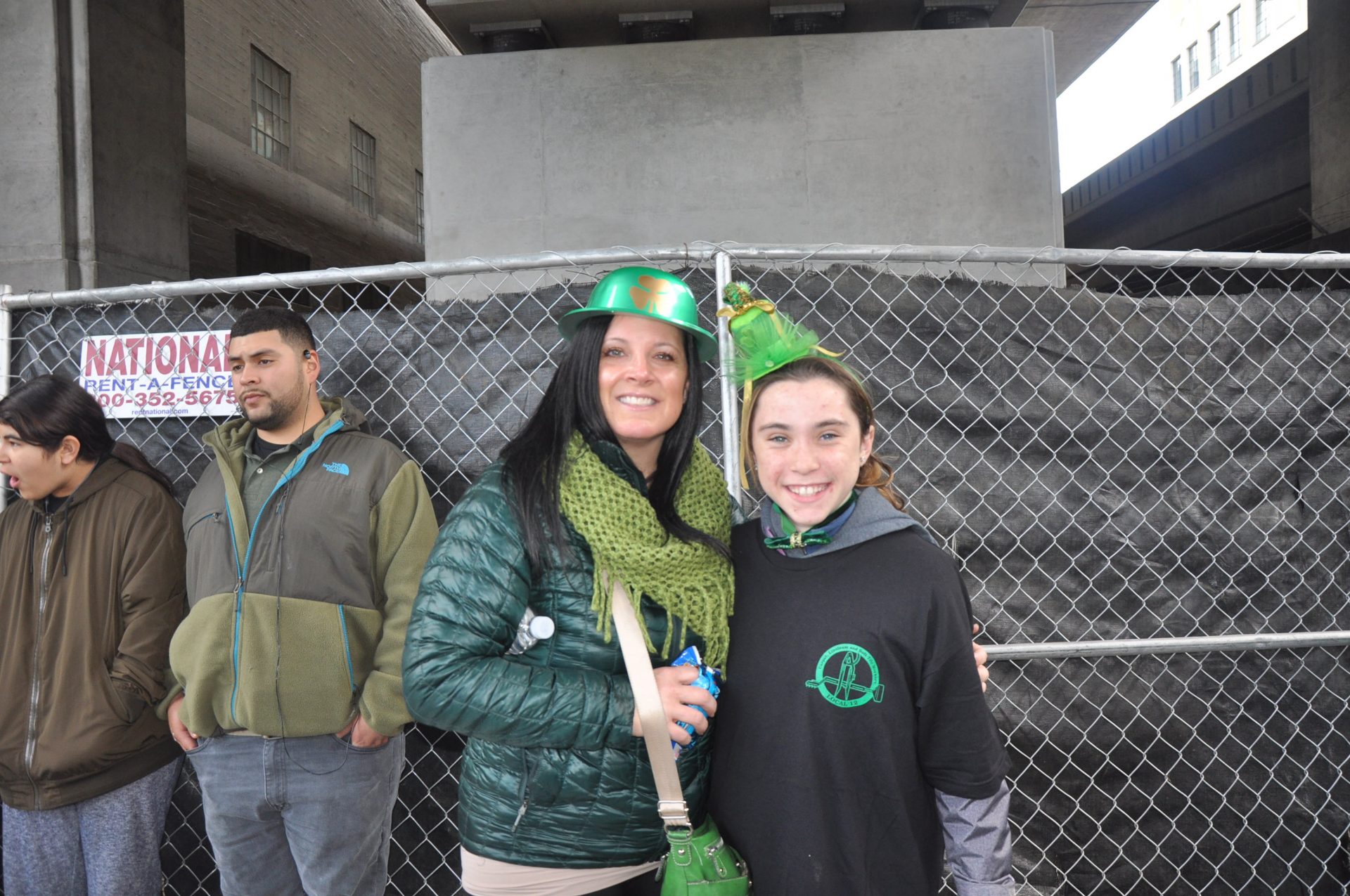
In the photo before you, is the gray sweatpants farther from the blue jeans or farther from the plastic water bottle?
the plastic water bottle

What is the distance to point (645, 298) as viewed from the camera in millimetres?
1642

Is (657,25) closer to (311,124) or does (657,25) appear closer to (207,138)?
(207,138)

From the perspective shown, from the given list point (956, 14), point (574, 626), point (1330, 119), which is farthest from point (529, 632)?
point (1330, 119)

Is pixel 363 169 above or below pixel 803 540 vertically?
above

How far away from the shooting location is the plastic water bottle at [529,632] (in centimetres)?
151

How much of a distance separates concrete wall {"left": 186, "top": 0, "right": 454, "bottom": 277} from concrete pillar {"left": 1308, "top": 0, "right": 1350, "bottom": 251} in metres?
14.9

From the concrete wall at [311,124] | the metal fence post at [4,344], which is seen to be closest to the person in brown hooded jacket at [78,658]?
the metal fence post at [4,344]

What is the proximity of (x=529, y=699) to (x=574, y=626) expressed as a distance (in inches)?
6.5

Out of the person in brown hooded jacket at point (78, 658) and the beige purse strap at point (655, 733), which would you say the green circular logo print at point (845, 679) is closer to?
the beige purse strap at point (655, 733)

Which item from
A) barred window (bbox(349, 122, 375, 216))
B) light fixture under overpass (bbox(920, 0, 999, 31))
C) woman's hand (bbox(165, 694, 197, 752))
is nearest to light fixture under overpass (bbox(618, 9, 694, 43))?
light fixture under overpass (bbox(920, 0, 999, 31))

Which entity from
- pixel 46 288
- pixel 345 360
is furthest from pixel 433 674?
pixel 46 288

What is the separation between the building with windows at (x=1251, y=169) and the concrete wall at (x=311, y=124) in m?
15.0

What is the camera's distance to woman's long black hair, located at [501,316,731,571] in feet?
4.97

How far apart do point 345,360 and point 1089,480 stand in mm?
2542
